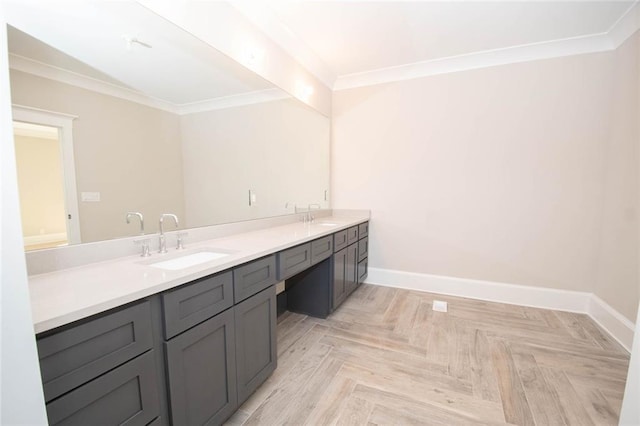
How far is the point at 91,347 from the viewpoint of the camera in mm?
875

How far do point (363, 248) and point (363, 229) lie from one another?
0.77 feet

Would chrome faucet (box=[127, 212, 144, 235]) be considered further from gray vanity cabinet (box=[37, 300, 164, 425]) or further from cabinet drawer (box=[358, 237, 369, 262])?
cabinet drawer (box=[358, 237, 369, 262])

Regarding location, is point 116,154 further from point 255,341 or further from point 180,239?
point 255,341

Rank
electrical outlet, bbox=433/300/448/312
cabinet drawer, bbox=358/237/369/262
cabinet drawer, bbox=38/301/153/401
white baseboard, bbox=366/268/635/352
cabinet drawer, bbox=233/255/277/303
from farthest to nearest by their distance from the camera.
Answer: cabinet drawer, bbox=358/237/369/262 → electrical outlet, bbox=433/300/448/312 → white baseboard, bbox=366/268/635/352 → cabinet drawer, bbox=233/255/277/303 → cabinet drawer, bbox=38/301/153/401

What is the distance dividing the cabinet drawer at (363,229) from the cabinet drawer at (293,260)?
4.08 feet

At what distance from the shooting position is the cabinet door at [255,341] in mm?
1468

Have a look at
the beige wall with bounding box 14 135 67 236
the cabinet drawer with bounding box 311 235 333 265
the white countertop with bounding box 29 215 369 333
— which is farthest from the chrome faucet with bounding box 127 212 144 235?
the cabinet drawer with bounding box 311 235 333 265

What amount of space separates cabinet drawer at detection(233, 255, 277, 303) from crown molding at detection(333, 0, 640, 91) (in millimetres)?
2669

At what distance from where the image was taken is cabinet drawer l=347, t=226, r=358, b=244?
116 inches

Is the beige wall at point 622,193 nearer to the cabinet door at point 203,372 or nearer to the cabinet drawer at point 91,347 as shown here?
the cabinet door at point 203,372

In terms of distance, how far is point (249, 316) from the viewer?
5.00 ft

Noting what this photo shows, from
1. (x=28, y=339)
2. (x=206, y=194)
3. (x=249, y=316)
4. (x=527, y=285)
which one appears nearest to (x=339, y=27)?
(x=206, y=194)

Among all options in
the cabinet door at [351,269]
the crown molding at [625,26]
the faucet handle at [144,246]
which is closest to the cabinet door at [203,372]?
the faucet handle at [144,246]

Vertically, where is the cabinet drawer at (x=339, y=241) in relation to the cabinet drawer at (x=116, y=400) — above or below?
above
